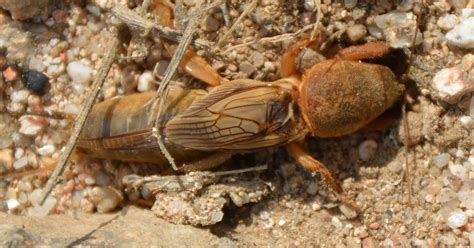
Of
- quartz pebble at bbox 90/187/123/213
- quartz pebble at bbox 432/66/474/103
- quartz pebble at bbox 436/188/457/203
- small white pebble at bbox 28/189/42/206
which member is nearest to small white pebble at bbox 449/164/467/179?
quartz pebble at bbox 436/188/457/203

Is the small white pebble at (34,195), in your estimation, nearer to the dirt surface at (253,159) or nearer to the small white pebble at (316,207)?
the dirt surface at (253,159)

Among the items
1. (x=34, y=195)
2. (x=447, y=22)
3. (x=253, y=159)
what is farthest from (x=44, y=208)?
(x=447, y=22)

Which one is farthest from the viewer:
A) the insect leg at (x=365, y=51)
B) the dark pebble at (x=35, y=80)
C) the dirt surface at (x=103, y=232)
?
the dark pebble at (x=35, y=80)

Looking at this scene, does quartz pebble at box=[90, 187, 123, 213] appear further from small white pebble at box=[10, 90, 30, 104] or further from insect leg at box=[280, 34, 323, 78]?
insect leg at box=[280, 34, 323, 78]

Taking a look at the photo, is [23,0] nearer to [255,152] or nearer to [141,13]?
[141,13]

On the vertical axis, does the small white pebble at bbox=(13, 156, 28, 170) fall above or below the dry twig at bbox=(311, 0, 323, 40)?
below

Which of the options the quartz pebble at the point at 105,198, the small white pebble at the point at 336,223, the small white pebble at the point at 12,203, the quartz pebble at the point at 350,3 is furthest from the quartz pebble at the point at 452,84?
the small white pebble at the point at 12,203

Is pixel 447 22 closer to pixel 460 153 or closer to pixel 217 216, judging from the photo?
pixel 460 153
